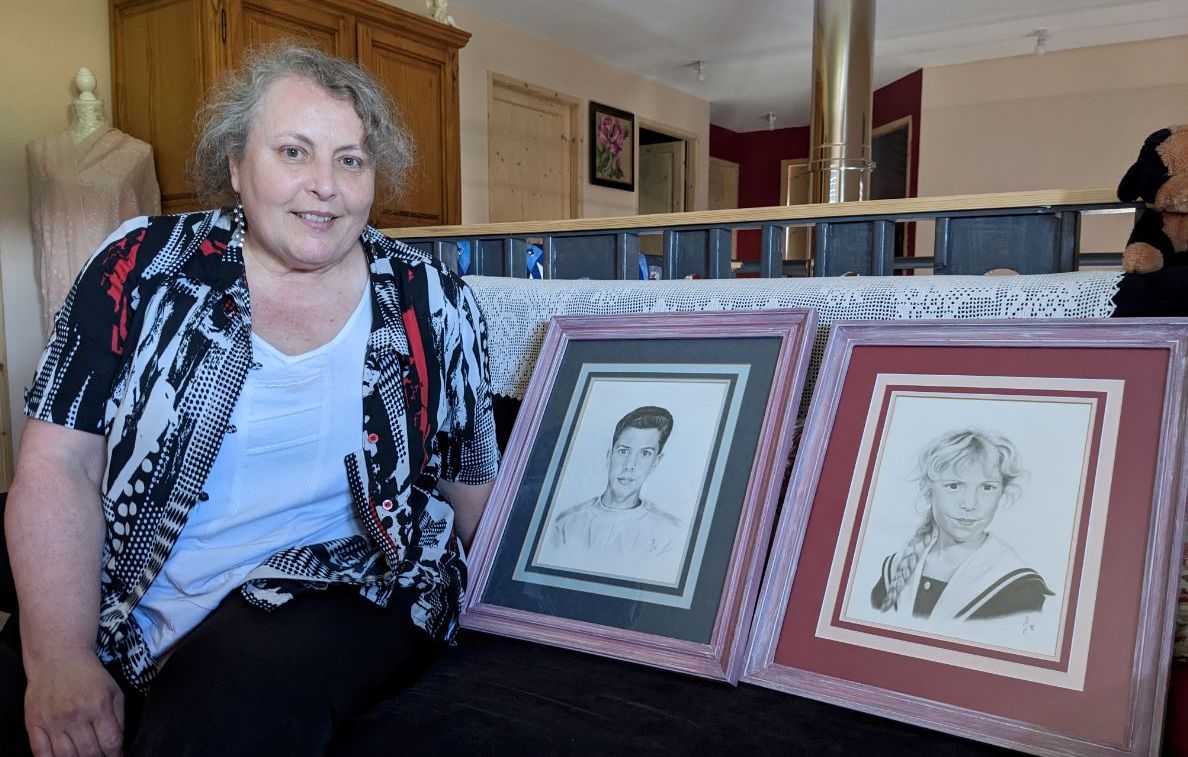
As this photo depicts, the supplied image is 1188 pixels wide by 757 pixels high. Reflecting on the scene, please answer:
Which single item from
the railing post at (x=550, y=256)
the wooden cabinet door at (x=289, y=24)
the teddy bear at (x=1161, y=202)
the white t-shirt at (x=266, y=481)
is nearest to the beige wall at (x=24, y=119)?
the wooden cabinet door at (x=289, y=24)

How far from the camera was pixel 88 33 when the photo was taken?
3.46 m

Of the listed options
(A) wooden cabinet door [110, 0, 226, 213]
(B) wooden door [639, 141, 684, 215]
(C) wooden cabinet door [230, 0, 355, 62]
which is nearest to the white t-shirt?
(C) wooden cabinet door [230, 0, 355, 62]

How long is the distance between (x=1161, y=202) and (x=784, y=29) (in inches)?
199

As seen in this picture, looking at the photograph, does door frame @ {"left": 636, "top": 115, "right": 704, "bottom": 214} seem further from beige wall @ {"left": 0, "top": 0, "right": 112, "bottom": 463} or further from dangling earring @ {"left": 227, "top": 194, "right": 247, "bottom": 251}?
dangling earring @ {"left": 227, "top": 194, "right": 247, "bottom": 251}

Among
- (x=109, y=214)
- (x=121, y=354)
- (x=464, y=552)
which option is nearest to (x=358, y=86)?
(x=121, y=354)

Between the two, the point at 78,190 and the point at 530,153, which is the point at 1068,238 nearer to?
the point at 78,190

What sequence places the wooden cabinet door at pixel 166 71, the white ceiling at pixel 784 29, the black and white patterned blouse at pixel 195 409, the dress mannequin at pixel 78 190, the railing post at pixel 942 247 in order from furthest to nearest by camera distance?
the white ceiling at pixel 784 29 → the wooden cabinet door at pixel 166 71 → the dress mannequin at pixel 78 190 → the railing post at pixel 942 247 → the black and white patterned blouse at pixel 195 409

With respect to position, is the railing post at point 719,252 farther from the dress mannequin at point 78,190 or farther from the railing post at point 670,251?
the dress mannequin at point 78,190

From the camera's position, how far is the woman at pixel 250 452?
103 centimetres

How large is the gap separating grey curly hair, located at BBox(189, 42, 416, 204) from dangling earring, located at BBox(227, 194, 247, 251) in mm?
46

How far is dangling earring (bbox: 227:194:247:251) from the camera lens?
1.21m

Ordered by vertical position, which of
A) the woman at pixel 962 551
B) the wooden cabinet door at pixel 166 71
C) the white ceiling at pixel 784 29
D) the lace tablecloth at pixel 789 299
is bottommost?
the woman at pixel 962 551

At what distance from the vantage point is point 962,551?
97 centimetres

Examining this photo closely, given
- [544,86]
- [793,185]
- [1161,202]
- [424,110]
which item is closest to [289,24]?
[424,110]
